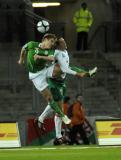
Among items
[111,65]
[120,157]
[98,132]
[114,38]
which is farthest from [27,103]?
[120,157]

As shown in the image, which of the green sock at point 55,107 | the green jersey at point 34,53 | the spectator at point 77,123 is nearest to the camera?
the green sock at point 55,107

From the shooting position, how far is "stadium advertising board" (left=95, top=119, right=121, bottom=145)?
23.1 meters

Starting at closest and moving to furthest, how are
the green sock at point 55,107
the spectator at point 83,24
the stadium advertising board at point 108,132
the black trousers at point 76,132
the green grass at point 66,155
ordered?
1. the green grass at point 66,155
2. the green sock at point 55,107
3. the stadium advertising board at point 108,132
4. the black trousers at point 76,132
5. the spectator at point 83,24

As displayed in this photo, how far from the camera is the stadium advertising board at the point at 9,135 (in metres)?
23.3

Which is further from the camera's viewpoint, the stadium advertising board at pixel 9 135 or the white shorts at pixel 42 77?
the stadium advertising board at pixel 9 135

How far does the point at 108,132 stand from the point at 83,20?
17382mm

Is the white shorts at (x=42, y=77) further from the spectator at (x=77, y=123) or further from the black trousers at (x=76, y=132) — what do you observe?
the spectator at (x=77, y=123)

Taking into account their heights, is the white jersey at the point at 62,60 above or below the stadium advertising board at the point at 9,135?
above

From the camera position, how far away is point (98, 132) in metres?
23.3

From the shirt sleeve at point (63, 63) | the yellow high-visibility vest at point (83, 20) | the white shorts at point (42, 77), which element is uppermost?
the yellow high-visibility vest at point (83, 20)

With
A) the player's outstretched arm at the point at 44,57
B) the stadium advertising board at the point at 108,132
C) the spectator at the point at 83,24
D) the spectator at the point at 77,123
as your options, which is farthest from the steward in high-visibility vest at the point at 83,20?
the player's outstretched arm at the point at 44,57

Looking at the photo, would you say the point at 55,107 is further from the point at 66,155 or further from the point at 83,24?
the point at 83,24

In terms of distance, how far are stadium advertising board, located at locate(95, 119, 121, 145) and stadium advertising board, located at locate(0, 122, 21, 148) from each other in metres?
1.90

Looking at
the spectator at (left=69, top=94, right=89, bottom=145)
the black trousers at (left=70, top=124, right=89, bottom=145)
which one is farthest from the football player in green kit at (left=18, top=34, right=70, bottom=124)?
the spectator at (left=69, top=94, right=89, bottom=145)
